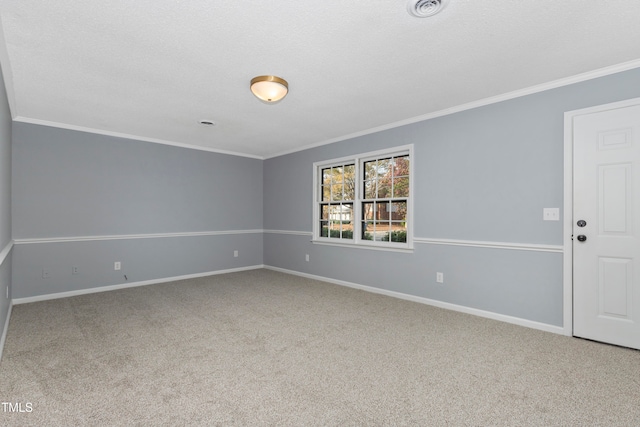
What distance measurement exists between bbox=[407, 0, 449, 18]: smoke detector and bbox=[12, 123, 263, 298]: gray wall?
4.70 meters

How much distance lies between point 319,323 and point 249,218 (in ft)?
12.2

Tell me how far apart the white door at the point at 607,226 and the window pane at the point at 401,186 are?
1820mm

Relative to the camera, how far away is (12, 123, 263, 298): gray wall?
4086mm

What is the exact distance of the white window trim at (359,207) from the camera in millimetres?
4105

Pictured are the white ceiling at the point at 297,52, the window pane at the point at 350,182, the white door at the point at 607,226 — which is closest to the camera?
the white ceiling at the point at 297,52

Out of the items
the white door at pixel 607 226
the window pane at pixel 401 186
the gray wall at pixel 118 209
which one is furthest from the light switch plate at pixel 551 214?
the gray wall at pixel 118 209

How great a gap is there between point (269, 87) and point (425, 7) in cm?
147

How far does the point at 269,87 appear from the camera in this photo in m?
2.83

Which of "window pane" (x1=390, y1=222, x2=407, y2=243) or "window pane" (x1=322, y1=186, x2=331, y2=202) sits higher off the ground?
"window pane" (x1=322, y1=186, x2=331, y2=202)

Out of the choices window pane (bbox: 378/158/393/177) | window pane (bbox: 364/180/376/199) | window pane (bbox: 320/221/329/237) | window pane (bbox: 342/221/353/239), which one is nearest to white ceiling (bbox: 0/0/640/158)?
window pane (bbox: 378/158/393/177)

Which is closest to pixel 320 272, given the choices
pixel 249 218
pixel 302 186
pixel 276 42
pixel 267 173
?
pixel 302 186

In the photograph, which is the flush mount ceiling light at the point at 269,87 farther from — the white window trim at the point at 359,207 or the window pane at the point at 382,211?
the window pane at the point at 382,211

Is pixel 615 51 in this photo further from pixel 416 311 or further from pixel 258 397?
pixel 258 397

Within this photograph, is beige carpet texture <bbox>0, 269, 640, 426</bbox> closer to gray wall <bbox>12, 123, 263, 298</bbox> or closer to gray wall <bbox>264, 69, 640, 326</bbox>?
gray wall <bbox>264, 69, 640, 326</bbox>
